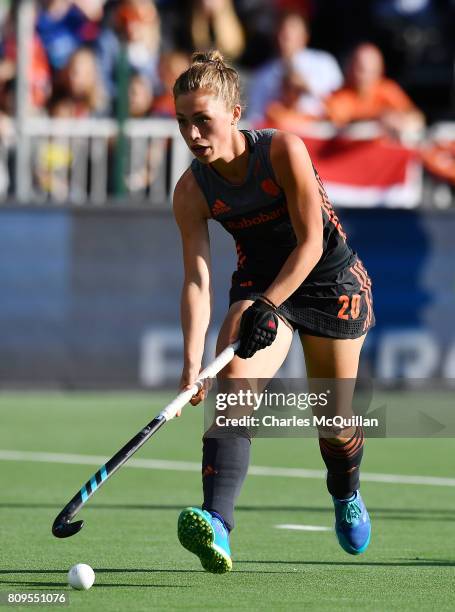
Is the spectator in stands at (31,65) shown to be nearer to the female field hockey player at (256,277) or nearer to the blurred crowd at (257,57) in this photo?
the blurred crowd at (257,57)

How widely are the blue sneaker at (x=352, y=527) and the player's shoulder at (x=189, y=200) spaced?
141 centimetres

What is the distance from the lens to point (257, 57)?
52.4 feet

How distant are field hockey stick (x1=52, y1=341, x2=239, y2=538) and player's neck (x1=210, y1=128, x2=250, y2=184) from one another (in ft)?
2.22

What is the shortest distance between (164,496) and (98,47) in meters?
7.57

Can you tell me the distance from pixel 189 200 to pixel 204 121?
458mm

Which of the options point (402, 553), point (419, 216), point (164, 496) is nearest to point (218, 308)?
point (419, 216)

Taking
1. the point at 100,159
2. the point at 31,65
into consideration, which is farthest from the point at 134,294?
the point at 31,65

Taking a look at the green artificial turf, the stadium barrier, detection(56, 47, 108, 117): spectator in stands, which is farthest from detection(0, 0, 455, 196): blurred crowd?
the green artificial turf

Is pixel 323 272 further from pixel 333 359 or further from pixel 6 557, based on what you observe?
pixel 6 557

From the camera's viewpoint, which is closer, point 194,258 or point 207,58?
point 207,58

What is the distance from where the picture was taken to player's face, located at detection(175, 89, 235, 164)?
545cm

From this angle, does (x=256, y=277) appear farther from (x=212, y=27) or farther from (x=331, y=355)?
(x=212, y=27)

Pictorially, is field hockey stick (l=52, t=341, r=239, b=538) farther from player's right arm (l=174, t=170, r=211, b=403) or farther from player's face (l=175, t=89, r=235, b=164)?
player's face (l=175, t=89, r=235, b=164)

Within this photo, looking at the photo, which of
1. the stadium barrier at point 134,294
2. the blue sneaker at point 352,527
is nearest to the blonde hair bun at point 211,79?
the blue sneaker at point 352,527
